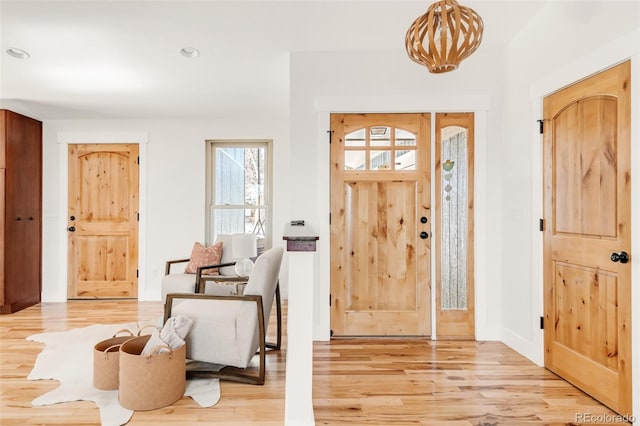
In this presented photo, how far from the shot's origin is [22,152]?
475cm

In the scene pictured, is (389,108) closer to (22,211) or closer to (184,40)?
(184,40)

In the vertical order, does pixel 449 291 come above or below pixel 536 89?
below

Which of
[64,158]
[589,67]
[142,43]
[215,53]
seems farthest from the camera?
[64,158]

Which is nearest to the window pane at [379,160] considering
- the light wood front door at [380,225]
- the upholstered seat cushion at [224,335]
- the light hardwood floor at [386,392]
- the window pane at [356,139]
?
the light wood front door at [380,225]

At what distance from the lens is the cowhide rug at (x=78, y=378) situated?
7.29 ft

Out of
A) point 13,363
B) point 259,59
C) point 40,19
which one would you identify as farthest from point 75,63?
point 13,363

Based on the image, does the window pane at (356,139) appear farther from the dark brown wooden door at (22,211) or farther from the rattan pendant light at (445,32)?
the dark brown wooden door at (22,211)

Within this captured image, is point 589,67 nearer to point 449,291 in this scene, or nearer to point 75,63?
point 449,291

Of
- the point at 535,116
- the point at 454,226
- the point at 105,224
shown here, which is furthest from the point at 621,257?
the point at 105,224

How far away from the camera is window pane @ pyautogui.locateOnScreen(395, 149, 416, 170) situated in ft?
11.3

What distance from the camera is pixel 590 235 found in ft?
7.66

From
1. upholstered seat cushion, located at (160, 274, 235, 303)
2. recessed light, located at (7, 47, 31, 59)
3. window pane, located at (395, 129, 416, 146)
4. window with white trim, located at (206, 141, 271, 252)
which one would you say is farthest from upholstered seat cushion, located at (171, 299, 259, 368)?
window with white trim, located at (206, 141, 271, 252)

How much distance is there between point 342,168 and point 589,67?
1841 millimetres

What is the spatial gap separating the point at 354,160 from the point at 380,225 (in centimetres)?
61
